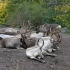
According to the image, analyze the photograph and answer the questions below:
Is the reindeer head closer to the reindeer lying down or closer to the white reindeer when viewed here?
the reindeer lying down

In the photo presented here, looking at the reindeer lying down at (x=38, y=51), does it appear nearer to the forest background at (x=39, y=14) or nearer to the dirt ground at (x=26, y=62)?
the dirt ground at (x=26, y=62)

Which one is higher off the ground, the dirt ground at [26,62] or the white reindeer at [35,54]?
the white reindeer at [35,54]

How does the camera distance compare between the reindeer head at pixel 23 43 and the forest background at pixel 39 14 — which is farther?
the forest background at pixel 39 14

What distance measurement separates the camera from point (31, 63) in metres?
10.0

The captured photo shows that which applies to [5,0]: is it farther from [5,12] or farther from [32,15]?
[32,15]

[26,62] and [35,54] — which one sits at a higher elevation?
[35,54]

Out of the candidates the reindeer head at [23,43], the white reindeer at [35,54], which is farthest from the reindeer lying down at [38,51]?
the reindeer head at [23,43]

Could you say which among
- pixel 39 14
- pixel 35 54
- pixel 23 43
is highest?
pixel 35 54

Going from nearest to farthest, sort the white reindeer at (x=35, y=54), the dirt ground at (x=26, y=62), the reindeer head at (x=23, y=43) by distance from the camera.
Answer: the dirt ground at (x=26, y=62), the white reindeer at (x=35, y=54), the reindeer head at (x=23, y=43)

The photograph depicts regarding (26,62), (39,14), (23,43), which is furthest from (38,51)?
(39,14)

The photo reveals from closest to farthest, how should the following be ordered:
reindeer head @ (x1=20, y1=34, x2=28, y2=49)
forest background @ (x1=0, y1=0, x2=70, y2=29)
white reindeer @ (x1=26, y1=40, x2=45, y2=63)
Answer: white reindeer @ (x1=26, y1=40, x2=45, y2=63)
reindeer head @ (x1=20, y1=34, x2=28, y2=49)
forest background @ (x1=0, y1=0, x2=70, y2=29)

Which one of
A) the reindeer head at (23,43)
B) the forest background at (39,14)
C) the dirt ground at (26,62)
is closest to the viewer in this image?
the dirt ground at (26,62)

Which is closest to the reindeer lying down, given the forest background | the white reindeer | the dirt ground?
the white reindeer

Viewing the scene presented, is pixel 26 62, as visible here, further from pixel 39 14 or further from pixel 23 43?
pixel 39 14
